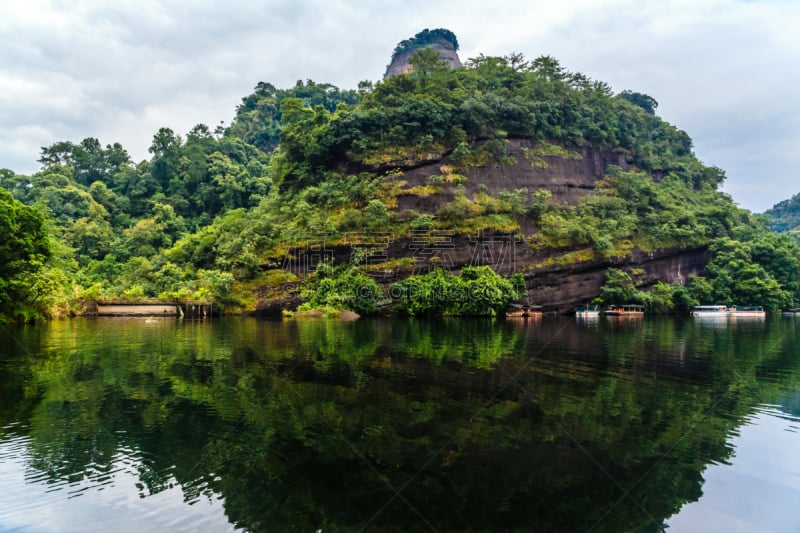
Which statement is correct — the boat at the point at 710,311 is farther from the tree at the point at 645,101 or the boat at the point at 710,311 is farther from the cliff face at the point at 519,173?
the tree at the point at 645,101

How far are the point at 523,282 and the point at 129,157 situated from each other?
65543 millimetres

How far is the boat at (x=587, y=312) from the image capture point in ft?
144

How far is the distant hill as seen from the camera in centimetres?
9656

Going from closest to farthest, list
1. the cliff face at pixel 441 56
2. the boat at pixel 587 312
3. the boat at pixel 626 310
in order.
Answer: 1. the boat at pixel 587 312
2. the boat at pixel 626 310
3. the cliff face at pixel 441 56

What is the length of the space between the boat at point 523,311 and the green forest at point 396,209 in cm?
127

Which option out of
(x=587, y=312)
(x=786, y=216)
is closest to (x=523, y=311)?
(x=587, y=312)

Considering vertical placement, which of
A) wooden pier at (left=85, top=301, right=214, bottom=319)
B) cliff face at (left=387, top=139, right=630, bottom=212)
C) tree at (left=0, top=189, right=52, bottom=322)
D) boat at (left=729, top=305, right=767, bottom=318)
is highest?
cliff face at (left=387, top=139, right=630, bottom=212)

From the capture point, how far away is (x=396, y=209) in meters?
45.1

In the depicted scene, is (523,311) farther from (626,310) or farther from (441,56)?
(441,56)

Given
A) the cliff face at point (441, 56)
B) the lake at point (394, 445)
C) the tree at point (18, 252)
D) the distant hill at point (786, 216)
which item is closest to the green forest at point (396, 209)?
the tree at point (18, 252)

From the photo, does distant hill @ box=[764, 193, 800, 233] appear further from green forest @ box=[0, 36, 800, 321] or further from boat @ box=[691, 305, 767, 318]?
boat @ box=[691, 305, 767, 318]

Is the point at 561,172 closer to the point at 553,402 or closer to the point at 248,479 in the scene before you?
the point at 553,402

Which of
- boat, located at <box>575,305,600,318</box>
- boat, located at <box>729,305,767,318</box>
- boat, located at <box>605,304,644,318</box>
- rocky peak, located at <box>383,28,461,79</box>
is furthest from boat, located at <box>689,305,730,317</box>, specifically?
rocky peak, located at <box>383,28,461,79</box>

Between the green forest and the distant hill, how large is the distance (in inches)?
1794
